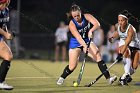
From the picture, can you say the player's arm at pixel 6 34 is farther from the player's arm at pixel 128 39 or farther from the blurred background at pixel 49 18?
the blurred background at pixel 49 18

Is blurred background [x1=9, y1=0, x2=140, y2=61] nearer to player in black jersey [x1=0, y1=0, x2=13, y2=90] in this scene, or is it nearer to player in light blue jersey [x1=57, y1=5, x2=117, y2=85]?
player in light blue jersey [x1=57, y1=5, x2=117, y2=85]

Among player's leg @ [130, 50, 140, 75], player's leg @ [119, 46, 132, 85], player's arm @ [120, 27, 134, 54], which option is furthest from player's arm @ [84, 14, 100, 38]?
player's leg @ [130, 50, 140, 75]

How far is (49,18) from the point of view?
3203 cm

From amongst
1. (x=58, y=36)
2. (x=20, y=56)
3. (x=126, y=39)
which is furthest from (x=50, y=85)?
(x=20, y=56)

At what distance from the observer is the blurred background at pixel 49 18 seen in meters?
28.7

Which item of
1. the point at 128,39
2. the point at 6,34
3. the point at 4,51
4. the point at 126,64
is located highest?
the point at 6,34

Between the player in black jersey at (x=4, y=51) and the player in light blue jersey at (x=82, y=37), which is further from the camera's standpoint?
the player in light blue jersey at (x=82, y=37)

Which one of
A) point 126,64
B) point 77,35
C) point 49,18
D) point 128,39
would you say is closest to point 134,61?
point 126,64

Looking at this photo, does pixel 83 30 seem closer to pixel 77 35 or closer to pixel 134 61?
pixel 77 35

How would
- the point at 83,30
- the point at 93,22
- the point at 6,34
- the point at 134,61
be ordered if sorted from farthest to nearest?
the point at 134,61 < the point at 83,30 < the point at 93,22 < the point at 6,34

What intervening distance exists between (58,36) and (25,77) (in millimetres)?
8902

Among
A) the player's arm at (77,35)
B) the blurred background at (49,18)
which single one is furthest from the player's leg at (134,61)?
the blurred background at (49,18)

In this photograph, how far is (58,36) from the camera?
2314cm

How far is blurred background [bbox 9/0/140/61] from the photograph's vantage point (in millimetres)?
28672
